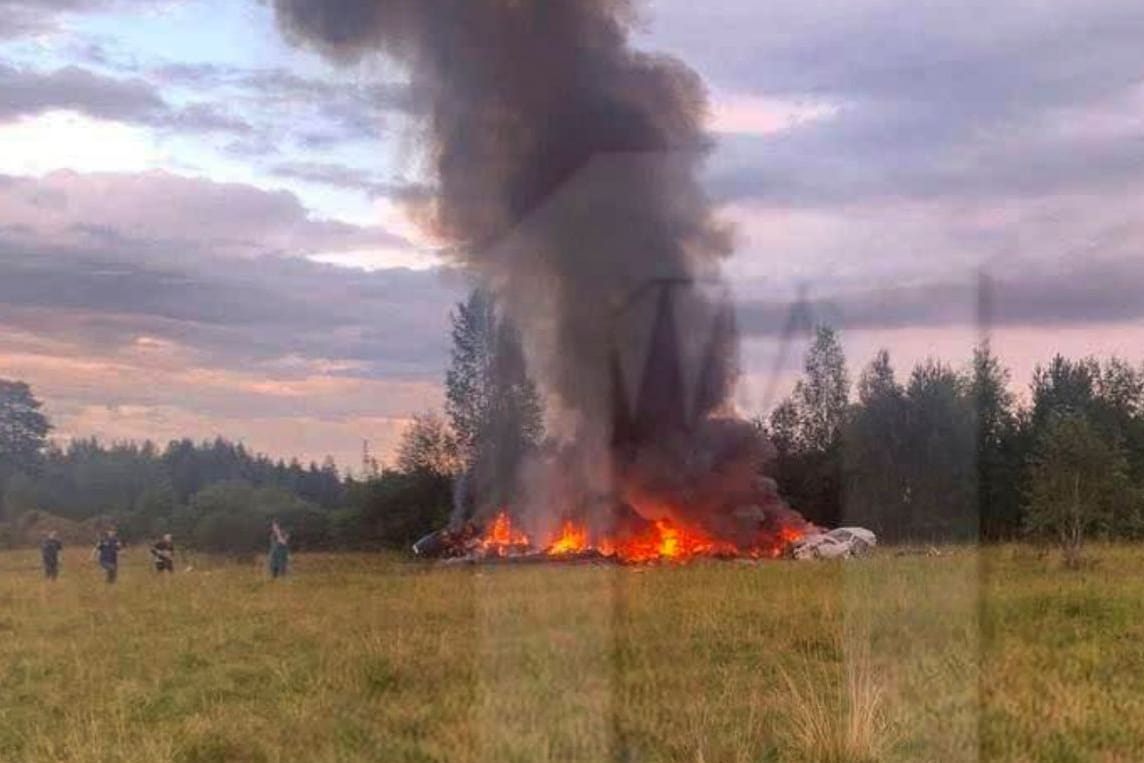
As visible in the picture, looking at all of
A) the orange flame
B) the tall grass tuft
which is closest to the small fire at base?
the orange flame

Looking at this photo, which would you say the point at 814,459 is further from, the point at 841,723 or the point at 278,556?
the point at 841,723

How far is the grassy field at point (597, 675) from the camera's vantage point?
881 cm

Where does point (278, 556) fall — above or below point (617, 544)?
below

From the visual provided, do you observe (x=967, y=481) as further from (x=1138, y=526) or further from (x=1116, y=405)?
(x=1138, y=526)

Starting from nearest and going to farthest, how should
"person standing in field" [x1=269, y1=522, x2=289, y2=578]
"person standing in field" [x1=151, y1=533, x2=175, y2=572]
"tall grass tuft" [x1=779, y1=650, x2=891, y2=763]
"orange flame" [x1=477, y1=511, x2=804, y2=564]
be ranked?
"tall grass tuft" [x1=779, y1=650, x2=891, y2=763], "person standing in field" [x1=269, y1=522, x2=289, y2=578], "person standing in field" [x1=151, y1=533, x2=175, y2=572], "orange flame" [x1=477, y1=511, x2=804, y2=564]

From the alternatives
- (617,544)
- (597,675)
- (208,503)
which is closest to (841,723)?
(597,675)

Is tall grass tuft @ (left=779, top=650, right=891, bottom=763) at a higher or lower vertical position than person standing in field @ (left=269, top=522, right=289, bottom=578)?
lower

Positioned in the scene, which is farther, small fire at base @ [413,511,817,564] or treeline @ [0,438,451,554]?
treeline @ [0,438,451,554]

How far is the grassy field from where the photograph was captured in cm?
881

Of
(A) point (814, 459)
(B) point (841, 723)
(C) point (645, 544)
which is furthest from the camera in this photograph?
(A) point (814, 459)

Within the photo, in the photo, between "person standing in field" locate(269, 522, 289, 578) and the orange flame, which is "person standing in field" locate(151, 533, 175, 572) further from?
the orange flame

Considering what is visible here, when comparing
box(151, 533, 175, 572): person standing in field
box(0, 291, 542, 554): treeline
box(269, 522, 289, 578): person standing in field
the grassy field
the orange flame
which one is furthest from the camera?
box(0, 291, 542, 554): treeline

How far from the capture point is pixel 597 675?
11477mm

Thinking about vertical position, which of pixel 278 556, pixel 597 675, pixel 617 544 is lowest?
pixel 597 675
